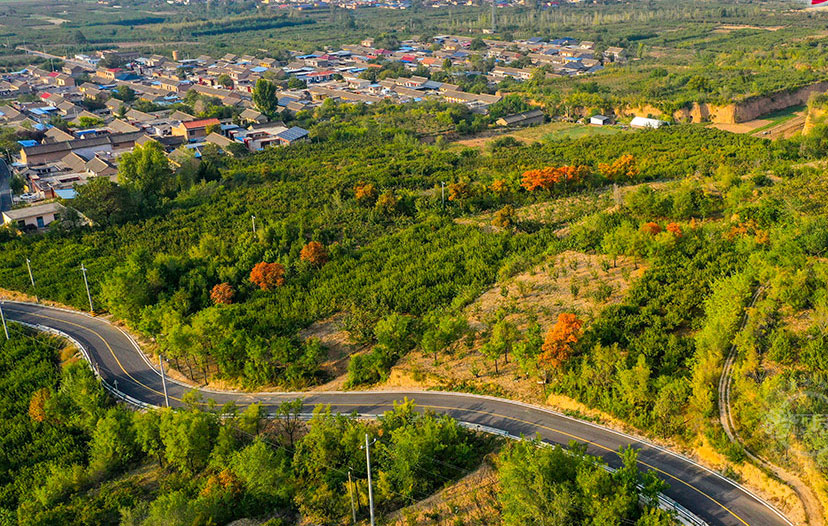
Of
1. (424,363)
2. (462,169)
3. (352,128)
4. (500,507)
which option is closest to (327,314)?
(424,363)

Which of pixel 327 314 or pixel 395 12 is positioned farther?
pixel 395 12

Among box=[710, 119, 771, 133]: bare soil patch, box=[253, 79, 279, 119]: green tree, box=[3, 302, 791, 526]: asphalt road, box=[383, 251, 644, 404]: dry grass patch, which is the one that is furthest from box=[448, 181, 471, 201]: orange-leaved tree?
box=[253, 79, 279, 119]: green tree

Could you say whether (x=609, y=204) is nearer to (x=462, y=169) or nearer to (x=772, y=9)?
(x=462, y=169)

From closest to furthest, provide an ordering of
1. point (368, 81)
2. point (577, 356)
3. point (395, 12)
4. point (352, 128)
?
point (577, 356) → point (352, 128) → point (368, 81) → point (395, 12)

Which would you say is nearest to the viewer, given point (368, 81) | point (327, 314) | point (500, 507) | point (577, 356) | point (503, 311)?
point (500, 507)

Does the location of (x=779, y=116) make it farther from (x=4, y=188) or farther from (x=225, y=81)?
(x=4, y=188)

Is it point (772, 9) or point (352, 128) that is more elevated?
point (772, 9)

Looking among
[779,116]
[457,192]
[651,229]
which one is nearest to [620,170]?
[457,192]
